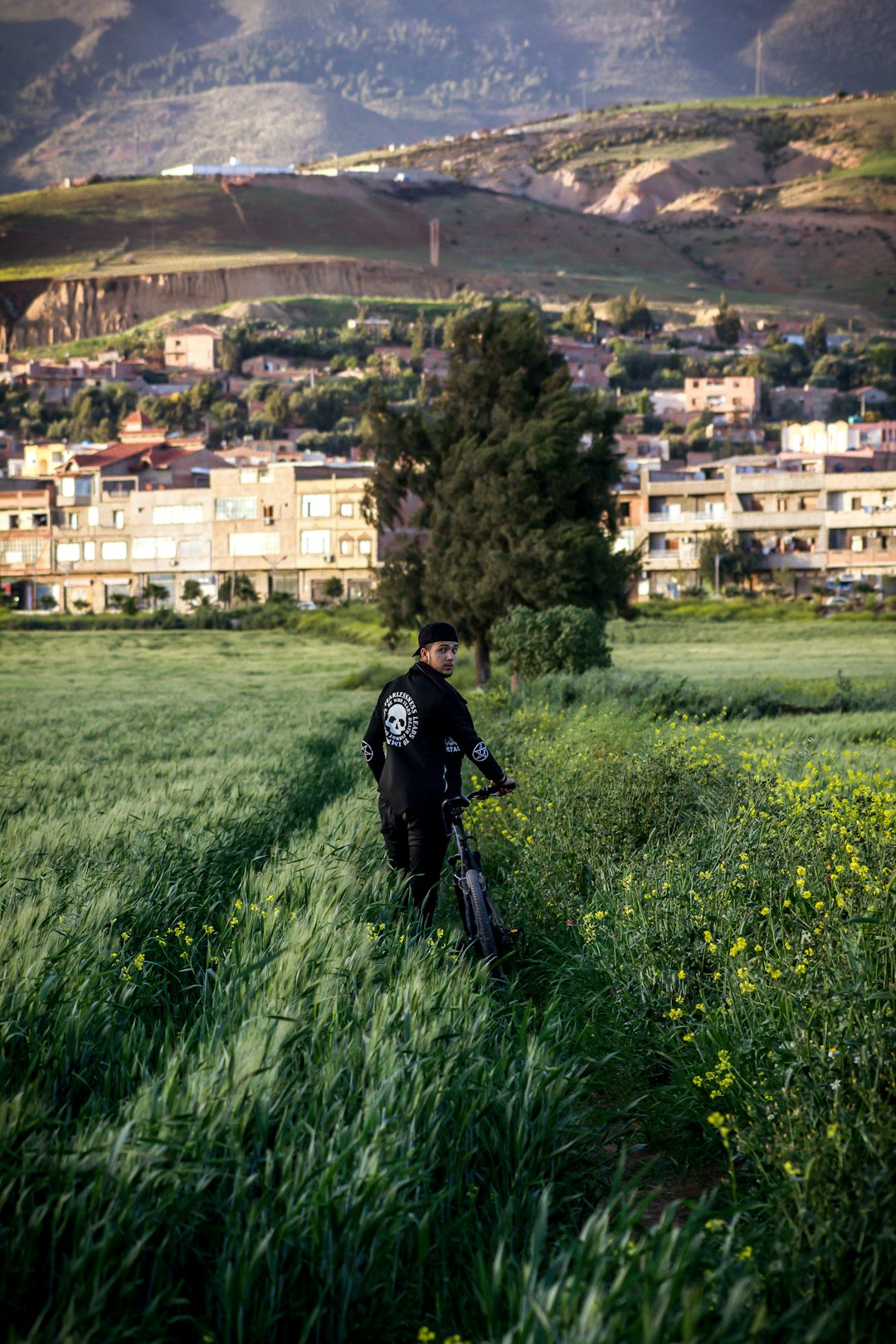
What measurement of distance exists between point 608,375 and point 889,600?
124400 millimetres

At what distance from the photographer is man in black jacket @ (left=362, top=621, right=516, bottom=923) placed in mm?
8234

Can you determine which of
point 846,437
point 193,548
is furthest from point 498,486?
point 846,437

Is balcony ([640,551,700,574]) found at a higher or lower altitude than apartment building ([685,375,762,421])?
lower

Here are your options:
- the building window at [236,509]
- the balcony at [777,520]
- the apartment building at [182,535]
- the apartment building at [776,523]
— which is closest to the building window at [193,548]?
the apartment building at [182,535]

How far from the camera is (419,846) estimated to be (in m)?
8.31

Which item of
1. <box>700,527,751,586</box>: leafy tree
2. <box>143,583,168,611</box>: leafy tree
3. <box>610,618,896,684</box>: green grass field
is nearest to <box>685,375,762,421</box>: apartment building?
<box>700,527,751,586</box>: leafy tree

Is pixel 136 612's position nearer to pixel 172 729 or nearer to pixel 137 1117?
pixel 172 729

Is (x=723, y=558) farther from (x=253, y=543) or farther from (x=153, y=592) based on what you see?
(x=153, y=592)

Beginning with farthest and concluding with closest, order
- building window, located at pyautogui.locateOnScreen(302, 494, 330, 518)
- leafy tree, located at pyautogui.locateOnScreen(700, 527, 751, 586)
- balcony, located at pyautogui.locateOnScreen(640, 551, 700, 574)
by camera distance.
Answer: building window, located at pyautogui.locateOnScreen(302, 494, 330, 518), balcony, located at pyautogui.locateOnScreen(640, 551, 700, 574), leafy tree, located at pyautogui.locateOnScreen(700, 527, 751, 586)

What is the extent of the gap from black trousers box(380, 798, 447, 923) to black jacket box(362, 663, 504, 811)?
0.31 ft

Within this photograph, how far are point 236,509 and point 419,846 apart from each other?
9544 cm

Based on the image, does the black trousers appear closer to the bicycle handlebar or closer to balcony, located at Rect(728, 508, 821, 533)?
the bicycle handlebar

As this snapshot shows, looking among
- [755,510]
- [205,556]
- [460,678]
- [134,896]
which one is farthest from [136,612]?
[134,896]

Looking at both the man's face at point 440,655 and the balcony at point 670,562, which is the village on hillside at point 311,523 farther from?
the man's face at point 440,655
